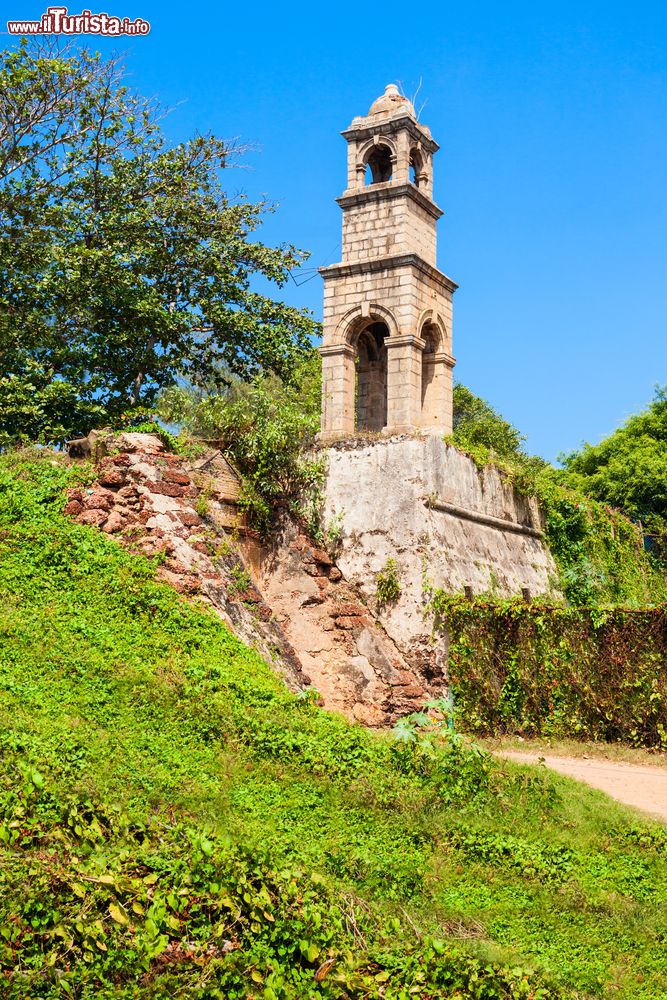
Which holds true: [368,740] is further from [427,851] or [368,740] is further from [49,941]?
[49,941]

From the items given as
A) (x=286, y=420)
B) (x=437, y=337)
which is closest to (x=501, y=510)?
(x=437, y=337)

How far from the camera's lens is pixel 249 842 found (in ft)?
18.8

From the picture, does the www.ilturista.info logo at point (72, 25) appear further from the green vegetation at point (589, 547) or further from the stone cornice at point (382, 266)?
the green vegetation at point (589, 547)

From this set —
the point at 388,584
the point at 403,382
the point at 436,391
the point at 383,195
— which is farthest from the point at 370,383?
the point at 388,584

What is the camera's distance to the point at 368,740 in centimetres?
797

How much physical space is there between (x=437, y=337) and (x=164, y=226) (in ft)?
18.7

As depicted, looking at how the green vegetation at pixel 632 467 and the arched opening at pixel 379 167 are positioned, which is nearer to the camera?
the arched opening at pixel 379 167

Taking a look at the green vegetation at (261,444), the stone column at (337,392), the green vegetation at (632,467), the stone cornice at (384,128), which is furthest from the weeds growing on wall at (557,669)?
the green vegetation at (632,467)

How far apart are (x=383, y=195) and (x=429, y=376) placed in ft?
9.51

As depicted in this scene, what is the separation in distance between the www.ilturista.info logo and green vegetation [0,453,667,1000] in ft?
34.0

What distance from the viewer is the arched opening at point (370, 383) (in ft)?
51.5

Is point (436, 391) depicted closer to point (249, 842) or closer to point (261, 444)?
point (261, 444)

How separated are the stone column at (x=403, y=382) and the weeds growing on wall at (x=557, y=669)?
2826 millimetres

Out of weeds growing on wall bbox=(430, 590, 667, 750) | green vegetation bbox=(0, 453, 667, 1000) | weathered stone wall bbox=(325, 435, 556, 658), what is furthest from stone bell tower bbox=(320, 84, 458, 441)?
green vegetation bbox=(0, 453, 667, 1000)
